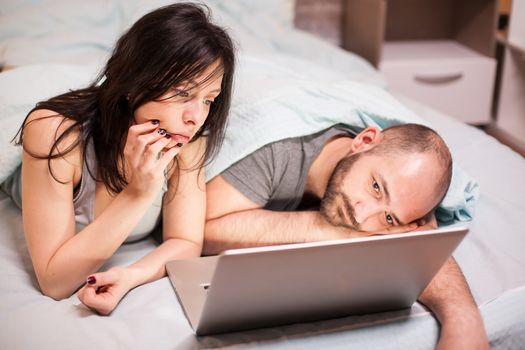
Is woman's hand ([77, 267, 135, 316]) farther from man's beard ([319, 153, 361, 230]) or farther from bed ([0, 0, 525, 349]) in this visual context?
man's beard ([319, 153, 361, 230])

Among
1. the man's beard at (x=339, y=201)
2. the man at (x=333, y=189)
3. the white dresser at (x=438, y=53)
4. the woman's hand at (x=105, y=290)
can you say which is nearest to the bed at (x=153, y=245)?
the woman's hand at (x=105, y=290)

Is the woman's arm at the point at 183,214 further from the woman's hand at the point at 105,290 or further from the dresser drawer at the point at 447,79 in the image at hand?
the dresser drawer at the point at 447,79

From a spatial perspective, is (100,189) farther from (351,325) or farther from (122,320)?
(351,325)

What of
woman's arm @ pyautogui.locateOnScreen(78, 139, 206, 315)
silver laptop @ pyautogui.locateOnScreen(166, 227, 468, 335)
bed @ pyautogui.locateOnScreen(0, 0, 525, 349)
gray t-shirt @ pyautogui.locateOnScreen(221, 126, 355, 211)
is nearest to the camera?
silver laptop @ pyautogui.locateOnScreen(166, 227, 468, 335)

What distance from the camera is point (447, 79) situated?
2758 mm

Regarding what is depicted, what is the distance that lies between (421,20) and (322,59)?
0.90m

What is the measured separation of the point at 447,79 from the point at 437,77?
0.18 ft

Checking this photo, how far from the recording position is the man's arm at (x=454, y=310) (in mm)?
1109

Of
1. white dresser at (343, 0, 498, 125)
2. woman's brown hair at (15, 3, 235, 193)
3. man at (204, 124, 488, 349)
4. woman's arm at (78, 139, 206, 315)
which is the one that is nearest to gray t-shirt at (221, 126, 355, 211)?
man at (204, 124, 488, 349)

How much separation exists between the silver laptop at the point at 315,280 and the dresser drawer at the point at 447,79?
5.44 ft

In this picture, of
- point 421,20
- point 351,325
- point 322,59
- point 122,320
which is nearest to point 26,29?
point 322,59

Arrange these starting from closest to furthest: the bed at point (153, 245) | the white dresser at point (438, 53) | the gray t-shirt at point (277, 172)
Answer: the bed at point (153, 245)
the gray t-shirt at point (277, 172)
the white dresser at point (438, 53)

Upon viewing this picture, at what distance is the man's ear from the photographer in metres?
1.46

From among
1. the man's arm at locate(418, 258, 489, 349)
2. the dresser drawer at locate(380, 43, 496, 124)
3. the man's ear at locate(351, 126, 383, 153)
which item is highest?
the man's ear at locate(351, 126, 383, 153)
